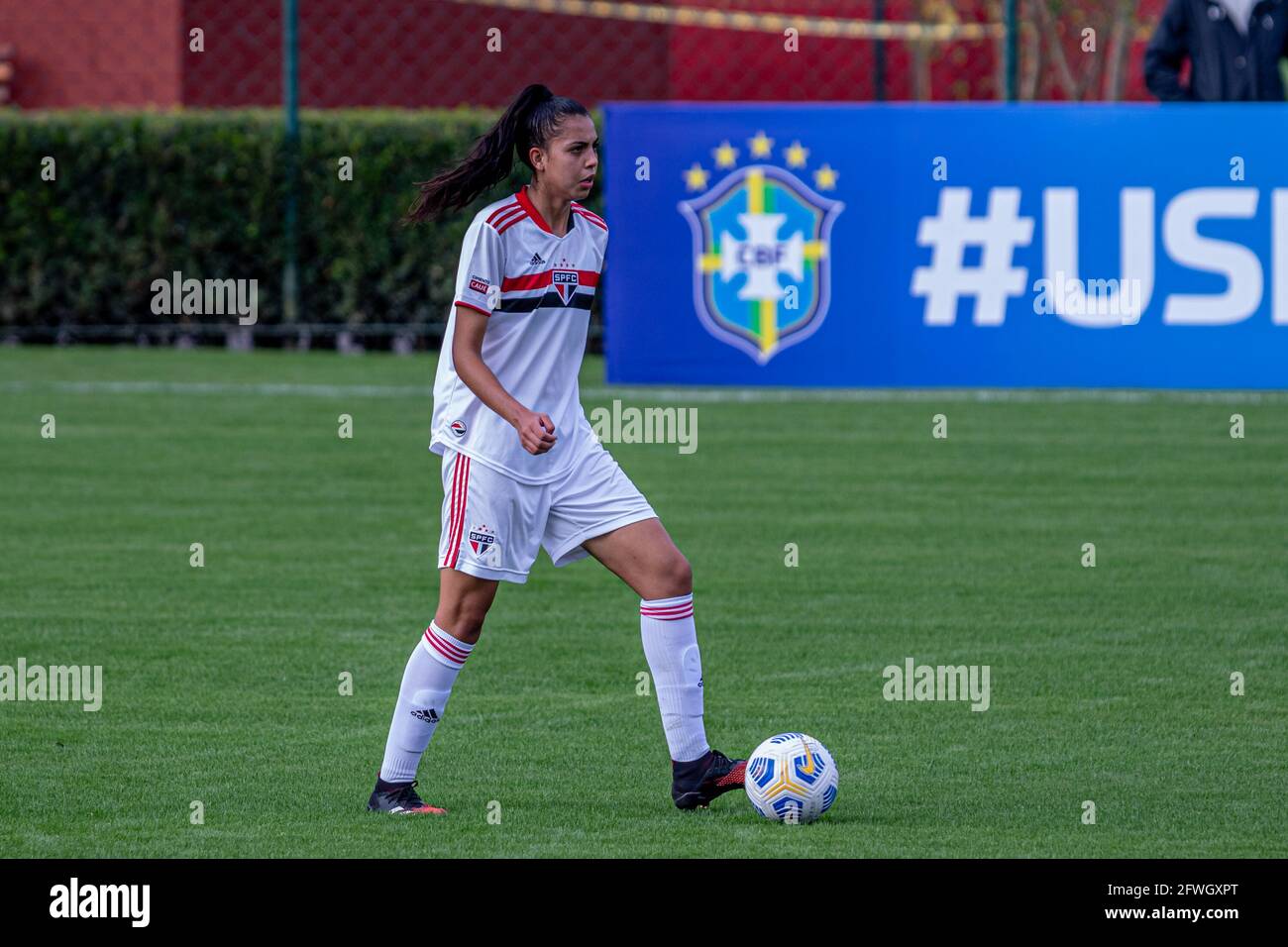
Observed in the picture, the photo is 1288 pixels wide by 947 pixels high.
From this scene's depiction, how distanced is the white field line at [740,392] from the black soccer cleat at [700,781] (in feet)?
Answer: 31.9

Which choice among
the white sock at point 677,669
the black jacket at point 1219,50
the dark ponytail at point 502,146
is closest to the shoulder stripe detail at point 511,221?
the dark ponytail at point 502,146

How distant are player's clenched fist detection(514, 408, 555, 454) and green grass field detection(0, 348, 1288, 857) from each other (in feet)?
3.20

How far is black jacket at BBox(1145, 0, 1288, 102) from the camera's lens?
52.2 ft

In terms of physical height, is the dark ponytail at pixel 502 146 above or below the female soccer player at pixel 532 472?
above

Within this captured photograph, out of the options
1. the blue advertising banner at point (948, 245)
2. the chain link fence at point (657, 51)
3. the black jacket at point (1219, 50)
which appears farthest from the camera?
the chain link fence at point (657, 51)

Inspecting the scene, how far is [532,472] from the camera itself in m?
6.22

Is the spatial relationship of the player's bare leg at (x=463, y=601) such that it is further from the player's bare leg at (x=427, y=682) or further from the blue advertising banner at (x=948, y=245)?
the blue advertising banner at (x=948, y=245)

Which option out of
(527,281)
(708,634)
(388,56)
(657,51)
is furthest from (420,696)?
(657,51)

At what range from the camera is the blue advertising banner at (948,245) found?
1528cm

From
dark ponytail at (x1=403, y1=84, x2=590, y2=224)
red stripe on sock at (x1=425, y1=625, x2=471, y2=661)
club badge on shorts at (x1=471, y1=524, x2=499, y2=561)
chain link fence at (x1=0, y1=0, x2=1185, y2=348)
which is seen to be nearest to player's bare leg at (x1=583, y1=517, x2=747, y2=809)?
club badge on shorts at (x1=471, y1=524, x2=499, y2=561)

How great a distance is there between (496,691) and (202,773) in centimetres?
146

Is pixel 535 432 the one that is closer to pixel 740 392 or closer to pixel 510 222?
pixel 510 222

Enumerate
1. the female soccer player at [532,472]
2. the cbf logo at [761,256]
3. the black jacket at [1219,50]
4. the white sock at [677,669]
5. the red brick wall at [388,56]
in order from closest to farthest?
the female soccer player at [532,472] → the white sock at [677,669] → the cbf logo at [761,256] → the black jacket at [1219,50] → the red brick wall at [388,56]

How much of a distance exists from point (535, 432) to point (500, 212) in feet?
2.04
